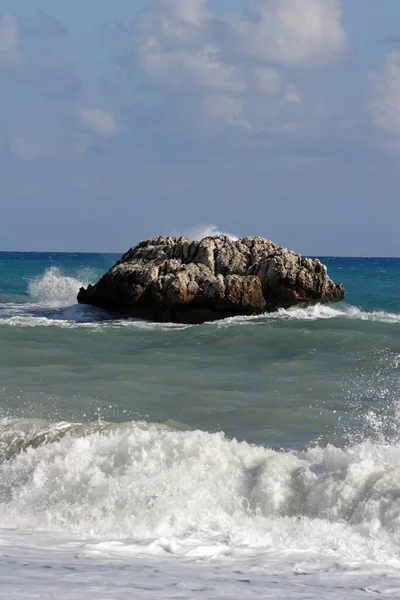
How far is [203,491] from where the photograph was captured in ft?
22.5

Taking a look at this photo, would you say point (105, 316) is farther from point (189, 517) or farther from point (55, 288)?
A: point (189, 517)

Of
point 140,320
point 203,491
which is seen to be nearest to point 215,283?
point 140,320

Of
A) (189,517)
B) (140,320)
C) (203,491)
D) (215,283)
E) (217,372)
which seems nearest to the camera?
(189,517)

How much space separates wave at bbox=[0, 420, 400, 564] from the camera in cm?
616

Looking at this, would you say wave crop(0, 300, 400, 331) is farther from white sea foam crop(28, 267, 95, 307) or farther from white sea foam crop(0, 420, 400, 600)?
white sea foam crop(0, 420, 400, 600)

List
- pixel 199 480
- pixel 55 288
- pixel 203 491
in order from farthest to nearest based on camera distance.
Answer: pixel 55 288 < pixel 199 480 < pixel 203 491

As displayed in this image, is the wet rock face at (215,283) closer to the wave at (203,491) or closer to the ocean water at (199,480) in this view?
the ocean water at (199,480)

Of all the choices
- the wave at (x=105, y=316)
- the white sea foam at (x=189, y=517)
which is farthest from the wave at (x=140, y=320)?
the white sea foam at (x=189, y=517)

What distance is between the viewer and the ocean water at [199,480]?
5.06 metres

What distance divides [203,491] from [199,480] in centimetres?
24

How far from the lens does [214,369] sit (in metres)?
13.5

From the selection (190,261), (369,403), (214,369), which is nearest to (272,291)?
(190,261)

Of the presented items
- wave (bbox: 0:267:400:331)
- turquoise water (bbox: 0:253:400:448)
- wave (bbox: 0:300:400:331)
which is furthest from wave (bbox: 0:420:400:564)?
wave (bbox: 0:267:400:331)

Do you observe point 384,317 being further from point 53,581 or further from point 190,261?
point 53,581
